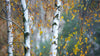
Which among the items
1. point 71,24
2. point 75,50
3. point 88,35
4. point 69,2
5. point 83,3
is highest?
point 69,2

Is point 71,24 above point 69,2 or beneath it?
beneath

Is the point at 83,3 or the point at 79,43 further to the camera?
the point at 83,3

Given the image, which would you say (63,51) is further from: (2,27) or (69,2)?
(2,27)

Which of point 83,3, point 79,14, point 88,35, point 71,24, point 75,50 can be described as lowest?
point 75,50

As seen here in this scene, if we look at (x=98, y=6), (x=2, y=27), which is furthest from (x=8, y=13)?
(x=98, y=6)

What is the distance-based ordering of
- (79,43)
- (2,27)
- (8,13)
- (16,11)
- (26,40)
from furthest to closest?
(2,27), (79,43), (16,11), (8,13), (26,40)

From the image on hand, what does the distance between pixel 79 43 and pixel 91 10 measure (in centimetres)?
220

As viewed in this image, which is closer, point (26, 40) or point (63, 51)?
point (26, 40)

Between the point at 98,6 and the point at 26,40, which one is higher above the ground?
the point at 98,6

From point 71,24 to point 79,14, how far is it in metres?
0.88

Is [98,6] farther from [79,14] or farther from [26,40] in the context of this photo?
[26,40]

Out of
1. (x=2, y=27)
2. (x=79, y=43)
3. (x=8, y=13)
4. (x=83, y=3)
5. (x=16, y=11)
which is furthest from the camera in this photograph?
(x=2, y=27)

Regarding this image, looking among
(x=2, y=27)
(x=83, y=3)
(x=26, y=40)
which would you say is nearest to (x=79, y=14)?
(x=83, y=3)

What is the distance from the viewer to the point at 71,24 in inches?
337
